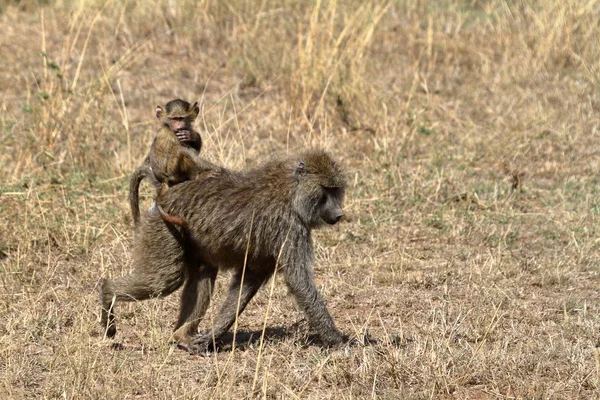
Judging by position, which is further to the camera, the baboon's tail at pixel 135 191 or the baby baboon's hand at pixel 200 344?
the baboon's tail at pixel 135 191

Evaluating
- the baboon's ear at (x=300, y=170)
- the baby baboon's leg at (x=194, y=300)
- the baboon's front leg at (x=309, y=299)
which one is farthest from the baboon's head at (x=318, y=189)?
the baby baboon's leg at (x=194, y=300)

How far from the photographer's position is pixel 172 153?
5906 millimetres

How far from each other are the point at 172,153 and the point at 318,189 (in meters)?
0.97

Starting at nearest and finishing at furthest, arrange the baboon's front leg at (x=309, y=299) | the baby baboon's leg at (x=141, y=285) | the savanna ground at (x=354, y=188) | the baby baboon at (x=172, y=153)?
the savanna ground at (x=354, y=188), the baboon's front leg at (x=309, y=299), the baby baboon's leg at (x=141, y=285), the baby baboon at (x=172, y=153)

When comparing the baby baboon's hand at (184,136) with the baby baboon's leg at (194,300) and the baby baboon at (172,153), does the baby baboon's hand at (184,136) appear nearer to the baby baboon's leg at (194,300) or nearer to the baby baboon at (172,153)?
the baby baboon at (172,153)

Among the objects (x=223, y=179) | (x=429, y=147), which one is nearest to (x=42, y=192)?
(x=223, y=179)

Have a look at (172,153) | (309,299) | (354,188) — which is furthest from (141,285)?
(354,188)

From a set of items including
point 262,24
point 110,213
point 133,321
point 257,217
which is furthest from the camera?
point 262,24

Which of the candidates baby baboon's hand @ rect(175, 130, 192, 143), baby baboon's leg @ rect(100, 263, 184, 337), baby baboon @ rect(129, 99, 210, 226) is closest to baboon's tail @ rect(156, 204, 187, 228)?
baby baboon's leg @ rect(100, 263, 184, 337)

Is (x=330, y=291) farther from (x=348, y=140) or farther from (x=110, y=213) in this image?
(x=348, y=140)

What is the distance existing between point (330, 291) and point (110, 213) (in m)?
2.14

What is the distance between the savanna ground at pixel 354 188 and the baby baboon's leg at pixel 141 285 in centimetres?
22

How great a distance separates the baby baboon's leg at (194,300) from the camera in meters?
5.78

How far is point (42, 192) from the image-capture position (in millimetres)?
8070
